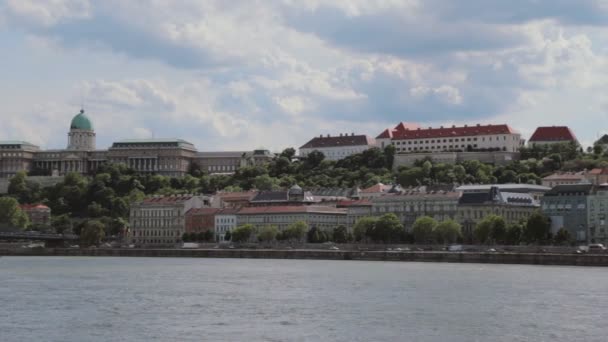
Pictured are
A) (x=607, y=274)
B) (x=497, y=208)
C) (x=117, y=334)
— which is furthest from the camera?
(x=497, y=208)

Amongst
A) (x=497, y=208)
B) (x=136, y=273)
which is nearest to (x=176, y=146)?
→ (x=497, y=208)

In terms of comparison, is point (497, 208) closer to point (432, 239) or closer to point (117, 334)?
point (432, 239)

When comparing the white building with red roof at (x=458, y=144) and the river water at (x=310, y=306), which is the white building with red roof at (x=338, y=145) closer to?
the white building with red roof at (x=458, y=144)

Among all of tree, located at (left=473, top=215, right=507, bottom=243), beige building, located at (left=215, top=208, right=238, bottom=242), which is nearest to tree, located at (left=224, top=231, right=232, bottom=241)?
beige building, located at (left=215, top=208, right=238, bottom=242)

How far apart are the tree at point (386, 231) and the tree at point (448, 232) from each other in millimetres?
4018


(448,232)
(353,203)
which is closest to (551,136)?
(353,203)

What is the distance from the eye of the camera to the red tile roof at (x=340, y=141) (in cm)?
17912

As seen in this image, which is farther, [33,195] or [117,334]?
[33,195]

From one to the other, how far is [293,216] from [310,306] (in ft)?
253

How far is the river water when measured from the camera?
39.9 meters

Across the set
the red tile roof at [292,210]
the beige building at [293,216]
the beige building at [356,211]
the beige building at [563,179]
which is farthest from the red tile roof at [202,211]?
the beige building at [563,179]

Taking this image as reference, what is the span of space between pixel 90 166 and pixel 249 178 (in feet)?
121

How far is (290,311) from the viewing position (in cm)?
4659

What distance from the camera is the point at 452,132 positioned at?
170500 millimetres
